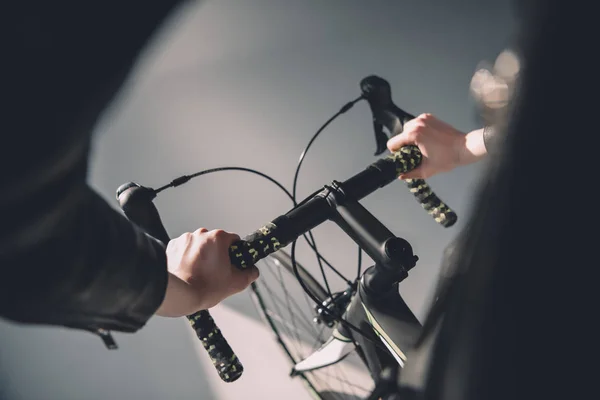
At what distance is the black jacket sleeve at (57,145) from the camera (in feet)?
0.62

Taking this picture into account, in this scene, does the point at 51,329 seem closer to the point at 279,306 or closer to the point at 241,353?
the point at 241,353

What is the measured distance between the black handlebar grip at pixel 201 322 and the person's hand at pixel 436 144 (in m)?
0.39

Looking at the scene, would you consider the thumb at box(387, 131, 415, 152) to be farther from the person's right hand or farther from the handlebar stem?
the handlebar stem

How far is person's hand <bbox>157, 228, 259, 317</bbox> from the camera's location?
0.53m

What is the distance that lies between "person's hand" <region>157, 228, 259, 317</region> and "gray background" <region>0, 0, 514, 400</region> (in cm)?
89

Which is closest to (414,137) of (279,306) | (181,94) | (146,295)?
(146,295)

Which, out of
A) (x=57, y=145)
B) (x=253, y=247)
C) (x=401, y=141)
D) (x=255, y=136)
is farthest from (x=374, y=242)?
(x=255, y=136)

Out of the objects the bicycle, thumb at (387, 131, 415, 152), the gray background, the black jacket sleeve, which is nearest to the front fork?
the bicycle

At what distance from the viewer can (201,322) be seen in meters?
0.60

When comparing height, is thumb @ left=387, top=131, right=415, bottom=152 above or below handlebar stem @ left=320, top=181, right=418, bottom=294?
above

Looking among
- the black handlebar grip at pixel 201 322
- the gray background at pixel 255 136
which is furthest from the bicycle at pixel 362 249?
the gray background at pixel 255 136

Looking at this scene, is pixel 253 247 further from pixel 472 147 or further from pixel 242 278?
pixel 472 147

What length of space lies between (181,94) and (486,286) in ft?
4.90

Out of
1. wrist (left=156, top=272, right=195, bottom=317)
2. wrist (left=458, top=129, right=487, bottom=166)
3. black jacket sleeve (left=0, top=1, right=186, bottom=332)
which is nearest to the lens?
black jacket sleeve (left=0, top=1, right=186, bottom=332)
